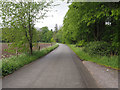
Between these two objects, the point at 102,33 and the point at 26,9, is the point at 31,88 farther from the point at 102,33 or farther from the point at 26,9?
the point at 102,33

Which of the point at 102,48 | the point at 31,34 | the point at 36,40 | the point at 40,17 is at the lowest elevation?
the point at 102,48

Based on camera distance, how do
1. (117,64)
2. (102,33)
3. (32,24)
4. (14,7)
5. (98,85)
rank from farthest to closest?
(102,33)
(32,24)
(14,7)
(117,64)
(98,85)

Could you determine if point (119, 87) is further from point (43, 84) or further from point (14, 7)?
point (14, 7)

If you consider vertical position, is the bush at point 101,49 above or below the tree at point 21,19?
below

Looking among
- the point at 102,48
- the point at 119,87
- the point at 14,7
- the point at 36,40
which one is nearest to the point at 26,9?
the point at 14,7

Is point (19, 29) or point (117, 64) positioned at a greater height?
point (19, 29)

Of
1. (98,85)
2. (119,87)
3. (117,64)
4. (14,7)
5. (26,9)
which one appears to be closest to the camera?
(119,87)

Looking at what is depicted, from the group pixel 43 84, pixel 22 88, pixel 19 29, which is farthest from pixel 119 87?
pixel 19 29

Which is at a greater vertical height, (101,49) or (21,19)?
(21,19)

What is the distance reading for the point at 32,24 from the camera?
11516 millimetres

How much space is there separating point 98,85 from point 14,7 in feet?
32.3

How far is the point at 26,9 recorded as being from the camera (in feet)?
33.6

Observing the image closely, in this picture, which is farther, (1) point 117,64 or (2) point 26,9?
(2) point 26,9

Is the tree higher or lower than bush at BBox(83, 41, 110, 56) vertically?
higher
